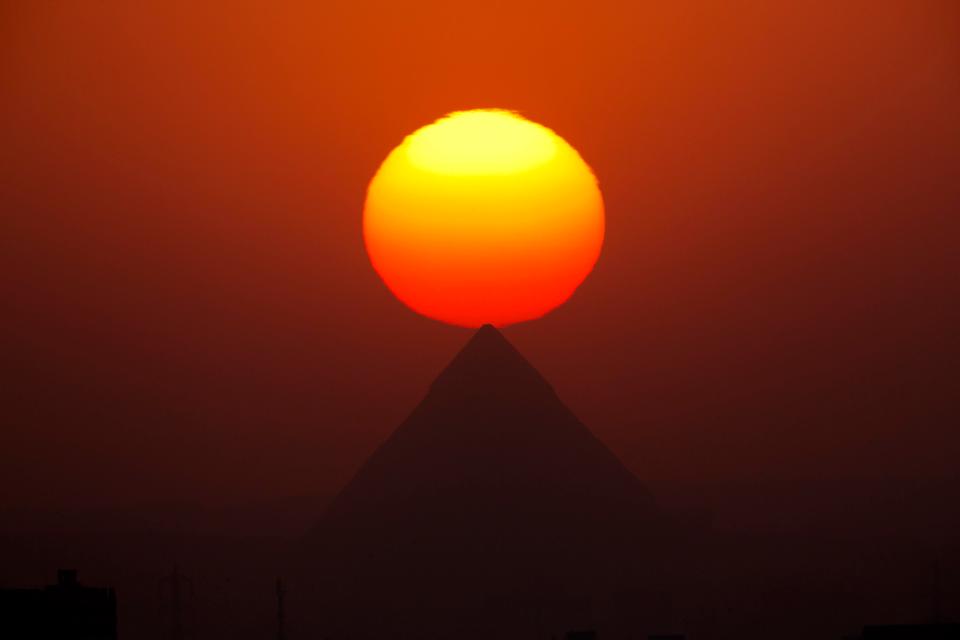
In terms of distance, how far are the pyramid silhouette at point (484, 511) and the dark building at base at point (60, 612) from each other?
10.6 m

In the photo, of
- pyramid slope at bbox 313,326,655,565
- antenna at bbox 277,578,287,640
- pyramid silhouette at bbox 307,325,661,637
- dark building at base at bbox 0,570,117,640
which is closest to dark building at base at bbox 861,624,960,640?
pyramid silhouette at bbox 307,325,661,637

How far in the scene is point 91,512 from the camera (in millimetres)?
29438

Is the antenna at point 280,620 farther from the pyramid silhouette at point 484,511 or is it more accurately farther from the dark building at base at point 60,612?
the dark building at base at point 60,612

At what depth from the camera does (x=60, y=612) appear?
2161 cm

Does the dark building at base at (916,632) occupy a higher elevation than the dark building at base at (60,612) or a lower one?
lower

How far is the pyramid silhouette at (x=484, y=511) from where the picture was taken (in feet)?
112

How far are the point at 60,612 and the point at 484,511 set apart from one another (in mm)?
17029

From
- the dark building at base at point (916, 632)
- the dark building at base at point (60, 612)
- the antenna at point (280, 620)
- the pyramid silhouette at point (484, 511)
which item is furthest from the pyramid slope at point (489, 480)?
the dark building at base at point (916, 632)

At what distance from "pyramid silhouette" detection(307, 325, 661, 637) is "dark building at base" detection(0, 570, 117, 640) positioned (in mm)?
10579

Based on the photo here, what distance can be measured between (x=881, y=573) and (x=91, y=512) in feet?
58.2

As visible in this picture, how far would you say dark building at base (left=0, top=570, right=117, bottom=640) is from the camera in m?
21.2

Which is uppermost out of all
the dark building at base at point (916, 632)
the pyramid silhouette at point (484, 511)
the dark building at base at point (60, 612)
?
the pyramid silhouette at point (484, 511)

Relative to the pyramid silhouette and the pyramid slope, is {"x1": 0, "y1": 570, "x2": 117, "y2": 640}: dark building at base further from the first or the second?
the pyramid slope

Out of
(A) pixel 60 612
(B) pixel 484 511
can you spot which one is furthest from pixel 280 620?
(B) pixel 484 511
